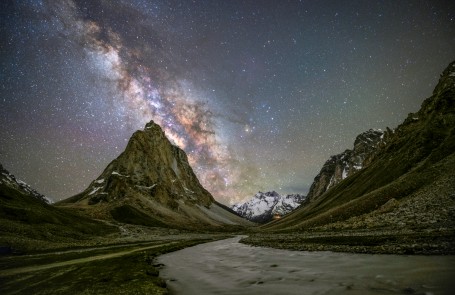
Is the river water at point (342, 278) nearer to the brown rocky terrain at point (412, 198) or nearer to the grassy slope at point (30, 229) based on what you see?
the brown rocky terrain at point (412, 198)

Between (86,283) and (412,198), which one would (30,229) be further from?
(412,198)

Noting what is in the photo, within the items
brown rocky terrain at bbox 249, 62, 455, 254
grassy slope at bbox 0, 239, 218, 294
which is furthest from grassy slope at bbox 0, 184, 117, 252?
brown rocky terrain at bbox 249, 62, 455, 254

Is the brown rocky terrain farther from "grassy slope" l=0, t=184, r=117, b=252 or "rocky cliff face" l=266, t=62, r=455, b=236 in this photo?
"grassy slope" l=0, t=184, r=117, b=252

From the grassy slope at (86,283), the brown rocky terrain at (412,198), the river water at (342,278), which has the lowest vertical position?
the grassy slope at (86,283)

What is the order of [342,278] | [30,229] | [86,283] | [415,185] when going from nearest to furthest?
1. [342,278]
2. [86,283]
3. [415,185]
4. [30,229]

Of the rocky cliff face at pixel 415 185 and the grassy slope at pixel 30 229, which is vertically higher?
the rocky cliff face at pixel 415 185

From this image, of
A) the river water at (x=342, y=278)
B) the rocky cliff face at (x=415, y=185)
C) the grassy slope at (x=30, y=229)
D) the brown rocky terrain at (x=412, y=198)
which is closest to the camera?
the river water at (x=342, y=278)

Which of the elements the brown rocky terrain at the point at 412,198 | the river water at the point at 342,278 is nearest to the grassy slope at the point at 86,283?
the river water at the point at 342,278

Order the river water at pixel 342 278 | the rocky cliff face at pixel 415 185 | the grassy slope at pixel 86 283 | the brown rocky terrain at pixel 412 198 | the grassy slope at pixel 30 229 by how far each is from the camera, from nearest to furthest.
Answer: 1. the river water at pixel 342 278
2. the grassy slope at pixel 86 283
3. the brown rocky terrain at pixel 412 198
4. the rocky cliff face at pixel 415 185
5. the grassy slope at pixel 30 229

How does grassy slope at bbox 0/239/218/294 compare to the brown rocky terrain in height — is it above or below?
below

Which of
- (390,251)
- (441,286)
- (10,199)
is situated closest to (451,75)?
(390,251)

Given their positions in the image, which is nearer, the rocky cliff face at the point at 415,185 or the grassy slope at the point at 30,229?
the rocky cliff face at the point at 415,185

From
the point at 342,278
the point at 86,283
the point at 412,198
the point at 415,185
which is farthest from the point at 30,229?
the point at 415,185

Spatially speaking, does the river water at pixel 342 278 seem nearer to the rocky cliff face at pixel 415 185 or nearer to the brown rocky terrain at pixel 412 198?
the brown rocky terrain at pixel 412 198
